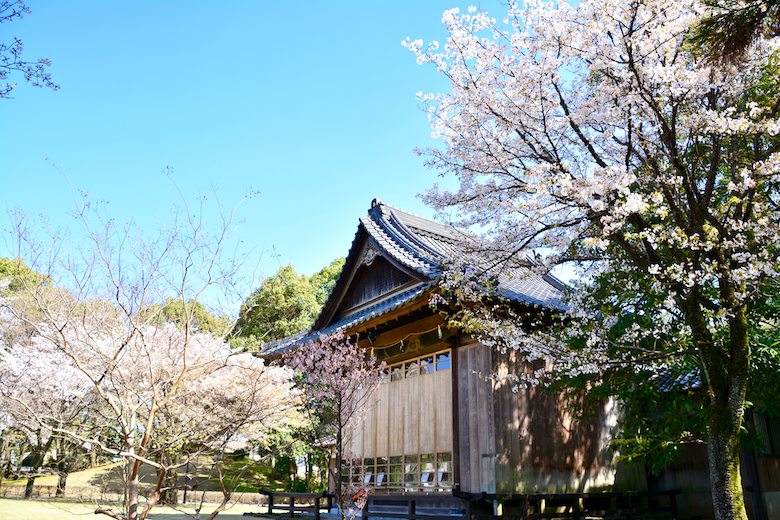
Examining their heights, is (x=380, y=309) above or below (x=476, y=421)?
above

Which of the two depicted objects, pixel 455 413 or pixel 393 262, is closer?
pixel 455 413

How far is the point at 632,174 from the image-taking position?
210 inches

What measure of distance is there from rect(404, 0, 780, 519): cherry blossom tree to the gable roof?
1956 millimetres

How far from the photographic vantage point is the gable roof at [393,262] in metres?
9.82

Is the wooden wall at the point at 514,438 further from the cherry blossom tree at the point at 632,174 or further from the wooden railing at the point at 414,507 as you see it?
the cherry blossom tree at the point at 632,174

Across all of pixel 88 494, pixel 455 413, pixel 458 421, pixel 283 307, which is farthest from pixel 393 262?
pixel 88 494

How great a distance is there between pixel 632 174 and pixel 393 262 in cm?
578

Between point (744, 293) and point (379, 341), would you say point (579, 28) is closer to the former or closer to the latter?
point (744, 293)

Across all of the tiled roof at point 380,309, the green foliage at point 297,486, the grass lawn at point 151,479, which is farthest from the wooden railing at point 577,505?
the grass lawn at point 151,479

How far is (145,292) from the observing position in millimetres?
4547

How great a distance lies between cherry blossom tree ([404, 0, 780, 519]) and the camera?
5.01 m

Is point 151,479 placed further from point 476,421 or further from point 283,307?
point 476,421

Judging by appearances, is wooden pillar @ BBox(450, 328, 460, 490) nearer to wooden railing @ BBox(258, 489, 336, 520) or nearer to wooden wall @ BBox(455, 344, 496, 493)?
wooden wall @ BBox(455, 344, 496, 493)

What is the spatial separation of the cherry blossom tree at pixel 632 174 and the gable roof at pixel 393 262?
6.42 feet
